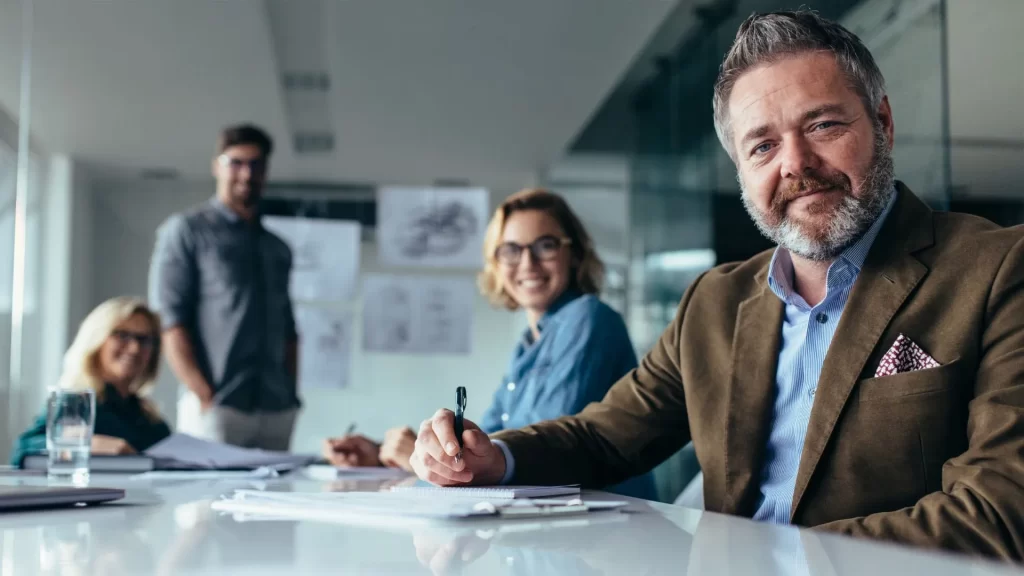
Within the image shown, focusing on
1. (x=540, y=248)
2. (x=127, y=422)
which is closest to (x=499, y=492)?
(x=540, y=248)

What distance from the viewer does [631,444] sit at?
1513mm

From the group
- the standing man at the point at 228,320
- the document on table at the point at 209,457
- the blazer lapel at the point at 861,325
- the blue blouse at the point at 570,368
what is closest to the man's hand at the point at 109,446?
the document on table at the point at 209,457

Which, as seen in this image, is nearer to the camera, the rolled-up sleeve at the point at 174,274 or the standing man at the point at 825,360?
the standing man at the point at 825,360

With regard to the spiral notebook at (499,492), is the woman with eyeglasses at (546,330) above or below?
above

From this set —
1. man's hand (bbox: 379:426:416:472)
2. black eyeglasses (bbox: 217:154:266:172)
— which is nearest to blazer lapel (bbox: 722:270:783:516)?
man's hand (bbox: 379:426:416:472)

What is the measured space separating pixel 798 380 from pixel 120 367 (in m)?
2.47

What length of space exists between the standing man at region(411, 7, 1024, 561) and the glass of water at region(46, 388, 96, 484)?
2.81 feet

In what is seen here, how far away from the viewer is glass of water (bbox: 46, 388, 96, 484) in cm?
179

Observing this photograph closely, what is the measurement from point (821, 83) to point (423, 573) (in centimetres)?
103

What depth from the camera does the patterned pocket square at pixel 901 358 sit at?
3.91 ft

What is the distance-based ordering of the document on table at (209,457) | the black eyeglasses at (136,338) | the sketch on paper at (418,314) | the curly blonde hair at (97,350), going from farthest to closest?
the sketch on paper at (418,314) < the black eyeglasses at (136,338) < the curly blonde hair at (97,350) < the document on table at (209,457)

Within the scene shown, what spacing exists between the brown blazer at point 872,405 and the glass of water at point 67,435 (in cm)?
91

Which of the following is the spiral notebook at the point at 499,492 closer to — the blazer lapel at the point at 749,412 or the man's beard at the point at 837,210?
the blazer lapel at the point at 749,412

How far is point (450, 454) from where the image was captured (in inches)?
48.6
